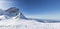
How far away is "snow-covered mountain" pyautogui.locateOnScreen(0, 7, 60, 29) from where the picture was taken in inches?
38.7

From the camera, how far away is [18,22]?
102 cm

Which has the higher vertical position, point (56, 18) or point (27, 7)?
point (27, 7)

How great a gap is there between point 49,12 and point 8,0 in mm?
475

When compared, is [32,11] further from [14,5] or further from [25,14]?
[14,5]

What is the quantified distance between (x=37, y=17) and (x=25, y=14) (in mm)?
136

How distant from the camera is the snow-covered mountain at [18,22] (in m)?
0.98

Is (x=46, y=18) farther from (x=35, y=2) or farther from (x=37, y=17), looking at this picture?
(x=35, y=2)

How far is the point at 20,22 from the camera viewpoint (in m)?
1.02

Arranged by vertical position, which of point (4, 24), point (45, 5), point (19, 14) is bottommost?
point (4, 24)

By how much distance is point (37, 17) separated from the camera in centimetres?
106

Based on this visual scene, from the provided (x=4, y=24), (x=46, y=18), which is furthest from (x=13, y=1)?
(x=46, y=18)

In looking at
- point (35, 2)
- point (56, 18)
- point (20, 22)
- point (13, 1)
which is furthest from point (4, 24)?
point (56, 18)

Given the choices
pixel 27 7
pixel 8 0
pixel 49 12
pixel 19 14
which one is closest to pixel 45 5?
pixel 49 12

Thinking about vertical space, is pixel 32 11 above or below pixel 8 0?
below
